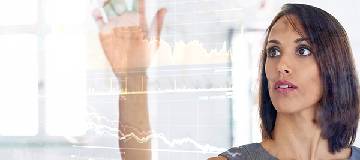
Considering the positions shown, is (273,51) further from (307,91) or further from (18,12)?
(18,12)

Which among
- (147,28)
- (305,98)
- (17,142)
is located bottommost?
(17,142)

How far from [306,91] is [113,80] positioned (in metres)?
0.66

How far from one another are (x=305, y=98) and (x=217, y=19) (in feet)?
1.66

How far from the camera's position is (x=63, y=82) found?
139 centimetres

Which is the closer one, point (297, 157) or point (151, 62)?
point (297, 157)

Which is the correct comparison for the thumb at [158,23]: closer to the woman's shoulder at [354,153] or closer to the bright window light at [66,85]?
the bright window light at [66,85]

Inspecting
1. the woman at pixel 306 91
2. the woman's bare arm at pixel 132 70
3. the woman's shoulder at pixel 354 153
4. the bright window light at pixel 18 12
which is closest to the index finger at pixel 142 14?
the woman's bare arm at pixel 132 70

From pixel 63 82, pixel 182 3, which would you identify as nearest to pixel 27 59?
pixel 63 82

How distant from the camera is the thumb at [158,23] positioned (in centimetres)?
132

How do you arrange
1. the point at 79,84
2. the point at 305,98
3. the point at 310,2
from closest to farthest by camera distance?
1. the point at 305,98
2. the point at 310,2
3. the point at 79,84

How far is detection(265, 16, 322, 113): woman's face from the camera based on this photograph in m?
0.79

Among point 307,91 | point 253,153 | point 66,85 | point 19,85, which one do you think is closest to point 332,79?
point 307,91

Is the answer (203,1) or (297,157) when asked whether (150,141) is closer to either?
(203,1)

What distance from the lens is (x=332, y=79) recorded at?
794 millimetres
